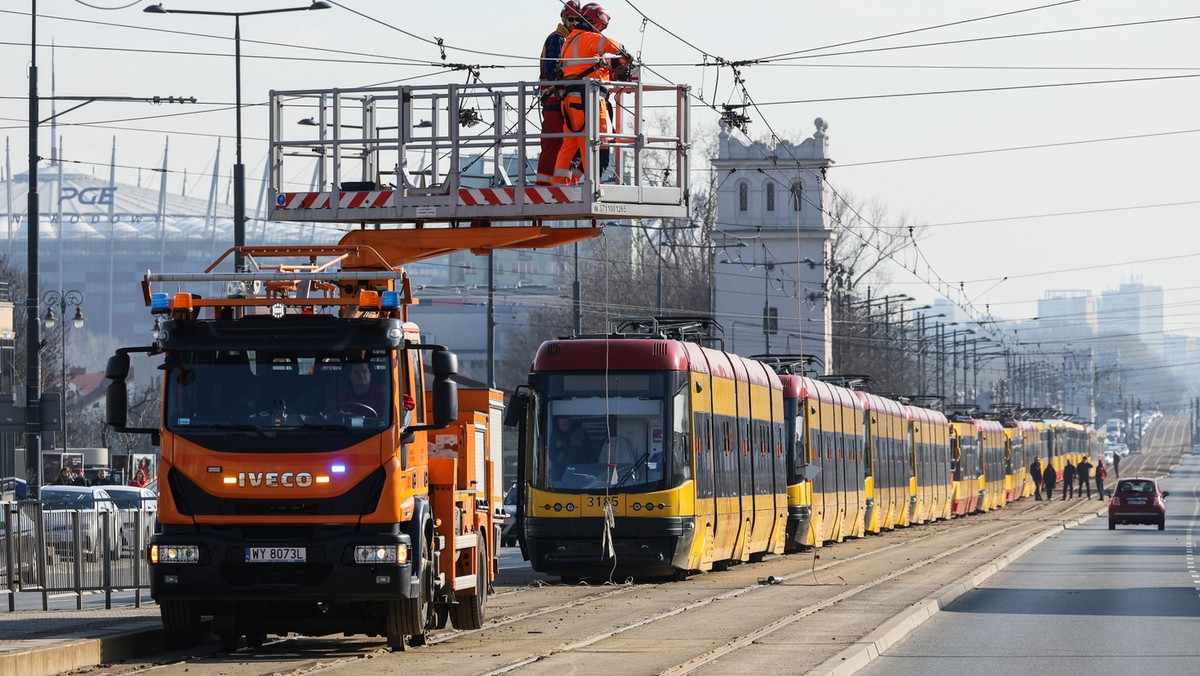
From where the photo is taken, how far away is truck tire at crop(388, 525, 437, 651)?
15.4 m

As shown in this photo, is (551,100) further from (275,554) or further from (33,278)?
(33,278)

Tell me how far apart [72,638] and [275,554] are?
177 cm

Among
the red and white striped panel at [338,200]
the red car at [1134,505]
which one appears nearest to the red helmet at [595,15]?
the red and white striped panel at [338,200]

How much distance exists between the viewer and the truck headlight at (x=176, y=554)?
14758mm

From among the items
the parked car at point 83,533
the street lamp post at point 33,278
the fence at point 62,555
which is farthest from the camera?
the street lamp post at point 33,278

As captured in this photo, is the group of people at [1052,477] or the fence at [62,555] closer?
the fence at [62,555]

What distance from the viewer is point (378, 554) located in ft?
48.4

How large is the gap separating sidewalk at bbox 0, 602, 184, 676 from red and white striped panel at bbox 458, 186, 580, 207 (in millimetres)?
4793

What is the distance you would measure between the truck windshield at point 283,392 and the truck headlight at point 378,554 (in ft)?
2.87

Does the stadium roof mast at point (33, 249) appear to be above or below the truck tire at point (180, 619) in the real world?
above

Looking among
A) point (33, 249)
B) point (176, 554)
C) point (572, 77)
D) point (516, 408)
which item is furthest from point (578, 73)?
point (33, 249)

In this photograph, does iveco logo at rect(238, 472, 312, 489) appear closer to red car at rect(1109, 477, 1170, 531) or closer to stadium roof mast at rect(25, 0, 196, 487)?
stadium roof mast at rect(25, 0, 196, 487)

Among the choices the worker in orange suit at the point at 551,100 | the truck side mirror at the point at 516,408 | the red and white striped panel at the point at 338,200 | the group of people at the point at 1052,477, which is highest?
the worker in orange suit at the point at 551,100

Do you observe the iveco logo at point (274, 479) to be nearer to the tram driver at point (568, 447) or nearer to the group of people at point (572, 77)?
the group of people at point (572, 77)
